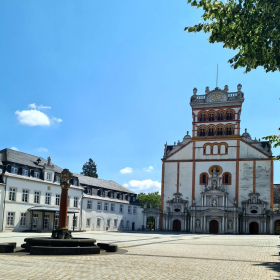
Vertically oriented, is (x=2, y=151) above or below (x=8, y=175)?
above

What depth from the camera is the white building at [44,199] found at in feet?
144

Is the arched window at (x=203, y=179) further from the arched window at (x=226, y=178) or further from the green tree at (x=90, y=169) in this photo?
the green tree at (x=90, y=169)

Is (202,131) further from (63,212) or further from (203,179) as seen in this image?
(63,212)

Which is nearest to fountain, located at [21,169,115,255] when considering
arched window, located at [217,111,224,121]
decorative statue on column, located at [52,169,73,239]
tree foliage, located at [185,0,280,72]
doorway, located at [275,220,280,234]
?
decorative statue on column, located at [52,169,73,239]

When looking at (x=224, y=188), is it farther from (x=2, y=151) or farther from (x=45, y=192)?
(x=2, y=151)

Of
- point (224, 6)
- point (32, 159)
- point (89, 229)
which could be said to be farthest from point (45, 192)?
point (224, 6)

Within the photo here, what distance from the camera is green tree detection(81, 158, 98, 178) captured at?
3725 inches

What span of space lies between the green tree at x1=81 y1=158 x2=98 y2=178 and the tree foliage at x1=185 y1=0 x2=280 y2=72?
276 ft

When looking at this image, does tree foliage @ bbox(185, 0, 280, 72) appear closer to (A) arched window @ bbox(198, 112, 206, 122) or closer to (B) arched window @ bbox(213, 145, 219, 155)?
(B) arched window @ bbox(213, 145, 219, 155)

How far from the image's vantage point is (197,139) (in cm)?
6356

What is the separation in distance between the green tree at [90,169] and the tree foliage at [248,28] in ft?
276

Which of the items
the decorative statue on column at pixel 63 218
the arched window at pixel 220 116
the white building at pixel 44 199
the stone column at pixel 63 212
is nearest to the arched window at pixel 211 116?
the arched window at pixel 220 116

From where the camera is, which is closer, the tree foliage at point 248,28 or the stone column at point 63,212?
the tree foliage at point 248,28

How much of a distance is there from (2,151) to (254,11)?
40.6m
